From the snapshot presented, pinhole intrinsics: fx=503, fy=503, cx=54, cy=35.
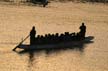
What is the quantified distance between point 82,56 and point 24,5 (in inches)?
3057

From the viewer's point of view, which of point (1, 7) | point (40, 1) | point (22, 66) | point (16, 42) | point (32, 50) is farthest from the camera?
→ point (40, 1)

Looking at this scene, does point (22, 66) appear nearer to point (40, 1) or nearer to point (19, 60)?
point (19, 60)

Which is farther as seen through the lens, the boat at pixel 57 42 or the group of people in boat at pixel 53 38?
the boat at pixel 57 42

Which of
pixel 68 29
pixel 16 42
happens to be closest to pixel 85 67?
pixel 16 42

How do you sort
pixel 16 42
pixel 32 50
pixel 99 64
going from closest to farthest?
1. pixel 99 64
2. pixel 32 50
3. pixel 16 42

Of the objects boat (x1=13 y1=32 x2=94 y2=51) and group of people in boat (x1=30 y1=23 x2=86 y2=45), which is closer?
group of people in boat (x1=30 y1=23 x2=86 y2=45)

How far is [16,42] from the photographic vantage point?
187ft

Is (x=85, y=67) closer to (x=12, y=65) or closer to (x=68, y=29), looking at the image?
(x=12, y=65)

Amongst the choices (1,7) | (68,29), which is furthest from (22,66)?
(1,7)

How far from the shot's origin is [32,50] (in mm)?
51500

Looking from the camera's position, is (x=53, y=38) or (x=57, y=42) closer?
(x=53, y=38)

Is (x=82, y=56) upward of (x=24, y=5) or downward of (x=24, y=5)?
upward

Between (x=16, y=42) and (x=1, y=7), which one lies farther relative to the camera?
(x=1, y=7)

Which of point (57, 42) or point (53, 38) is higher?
point (53, 38)
